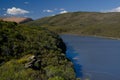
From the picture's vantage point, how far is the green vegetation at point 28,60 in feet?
170

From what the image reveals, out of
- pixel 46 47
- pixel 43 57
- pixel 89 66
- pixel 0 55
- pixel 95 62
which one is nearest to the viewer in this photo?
pixel 0 55

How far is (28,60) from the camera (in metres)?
63.7

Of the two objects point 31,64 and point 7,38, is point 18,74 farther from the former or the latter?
point 7,38

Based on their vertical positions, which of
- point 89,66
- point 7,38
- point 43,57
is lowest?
point 89,66

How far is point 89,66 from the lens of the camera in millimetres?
97375

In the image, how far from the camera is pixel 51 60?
72.1 meters

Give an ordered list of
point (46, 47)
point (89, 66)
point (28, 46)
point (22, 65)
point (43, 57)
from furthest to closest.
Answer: point (89, 66), point (46, 47), point (28, 46), point (43, 57), point (22, 65)

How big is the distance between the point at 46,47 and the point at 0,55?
65.8ft

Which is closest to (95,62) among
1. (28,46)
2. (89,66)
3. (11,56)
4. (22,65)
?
(89,66)

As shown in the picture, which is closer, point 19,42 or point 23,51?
point 23,51

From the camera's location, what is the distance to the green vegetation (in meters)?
51.8

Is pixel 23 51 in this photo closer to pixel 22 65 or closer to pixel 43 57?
pixel 43 57

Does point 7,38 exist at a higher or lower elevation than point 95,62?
higher

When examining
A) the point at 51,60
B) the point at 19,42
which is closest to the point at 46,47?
the point at 19,42
